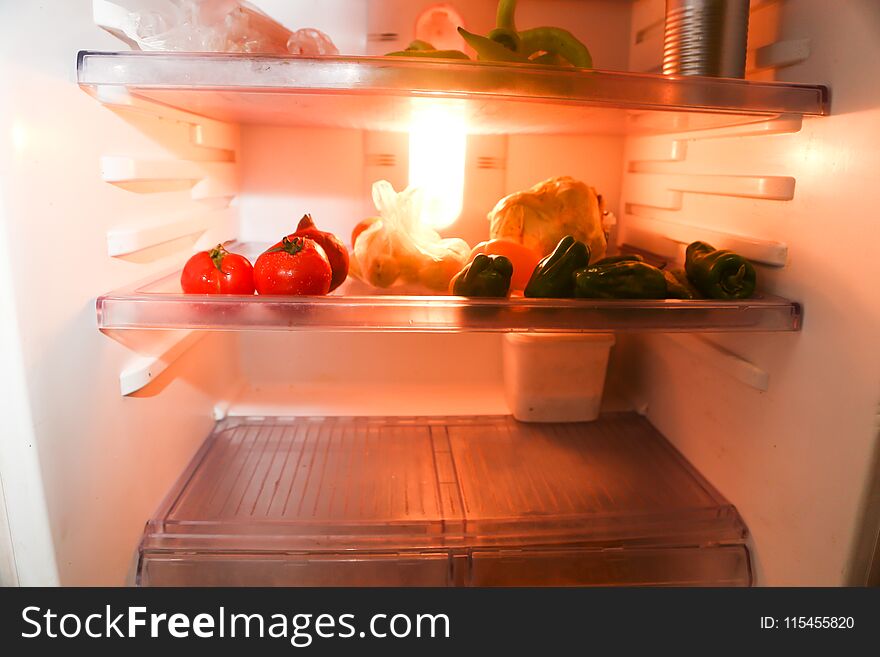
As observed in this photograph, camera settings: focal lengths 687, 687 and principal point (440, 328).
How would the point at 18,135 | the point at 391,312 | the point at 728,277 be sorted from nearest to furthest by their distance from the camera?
the point at 18,135 < the point at 391,312 < the point at 728,277

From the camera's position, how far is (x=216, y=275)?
3.12ft

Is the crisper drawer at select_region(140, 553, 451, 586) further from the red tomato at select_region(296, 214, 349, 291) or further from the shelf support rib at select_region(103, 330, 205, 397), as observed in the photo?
the red tomato at select_region(296, 214, 349, 291)

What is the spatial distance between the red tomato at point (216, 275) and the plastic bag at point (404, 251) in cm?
25

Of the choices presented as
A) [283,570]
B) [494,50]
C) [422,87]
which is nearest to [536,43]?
[494,50]

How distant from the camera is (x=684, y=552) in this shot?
1.09 meters

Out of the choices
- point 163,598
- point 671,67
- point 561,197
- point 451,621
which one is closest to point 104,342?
point 163,598

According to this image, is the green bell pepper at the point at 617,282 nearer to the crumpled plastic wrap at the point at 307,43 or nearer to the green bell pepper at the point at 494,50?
the green bell pepper at the point at 494,50

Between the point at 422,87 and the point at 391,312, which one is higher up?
the point at 422,87

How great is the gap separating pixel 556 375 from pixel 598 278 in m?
0.50

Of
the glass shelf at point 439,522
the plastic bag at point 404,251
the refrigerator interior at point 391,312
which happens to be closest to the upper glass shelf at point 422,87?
the refrigerator interior at point 391,312

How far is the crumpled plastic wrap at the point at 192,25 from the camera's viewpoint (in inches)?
36.6

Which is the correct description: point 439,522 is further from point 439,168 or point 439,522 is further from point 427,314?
point 439,168

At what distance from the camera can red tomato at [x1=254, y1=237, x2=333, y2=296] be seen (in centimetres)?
94

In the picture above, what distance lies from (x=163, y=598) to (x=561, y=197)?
0.88 metres
